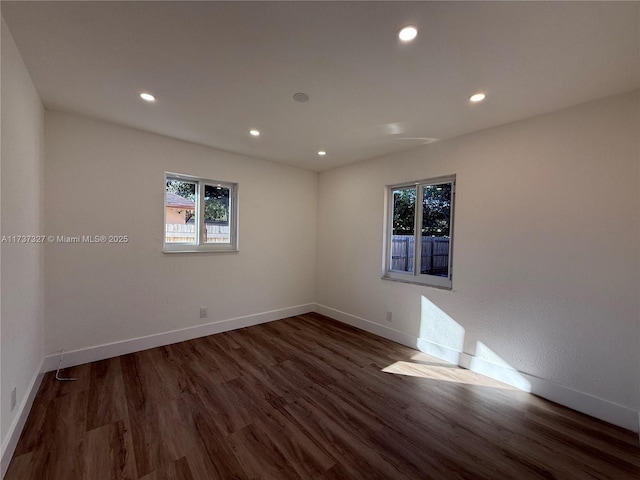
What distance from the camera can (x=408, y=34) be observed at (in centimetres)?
145

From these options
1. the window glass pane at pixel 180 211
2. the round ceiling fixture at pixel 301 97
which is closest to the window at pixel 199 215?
the window glass pane at pixel 180 211

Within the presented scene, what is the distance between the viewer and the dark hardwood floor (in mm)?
1511

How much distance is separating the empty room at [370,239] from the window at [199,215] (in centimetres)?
3

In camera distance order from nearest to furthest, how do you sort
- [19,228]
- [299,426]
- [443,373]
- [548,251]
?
1. [19,228]
2. [299,426]
3. [548,251]
4. [443,373]

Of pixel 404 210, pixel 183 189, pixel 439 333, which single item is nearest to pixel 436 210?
pixel 404 210

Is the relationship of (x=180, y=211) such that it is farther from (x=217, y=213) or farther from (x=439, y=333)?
(x=439, y=333)

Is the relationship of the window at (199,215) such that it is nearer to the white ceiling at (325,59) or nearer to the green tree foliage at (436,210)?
the white ceiling at (325,59)

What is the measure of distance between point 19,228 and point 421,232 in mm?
3645

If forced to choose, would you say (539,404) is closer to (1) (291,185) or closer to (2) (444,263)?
(2) (444,263)

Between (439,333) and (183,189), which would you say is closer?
(439,333)

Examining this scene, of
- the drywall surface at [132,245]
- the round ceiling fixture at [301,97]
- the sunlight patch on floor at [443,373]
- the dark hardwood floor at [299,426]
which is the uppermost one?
the round ceiling fixture at [301,97]

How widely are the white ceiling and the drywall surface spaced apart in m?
0.42

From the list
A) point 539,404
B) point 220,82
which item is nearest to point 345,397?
point 539,404

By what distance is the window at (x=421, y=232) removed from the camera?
10.0ft
